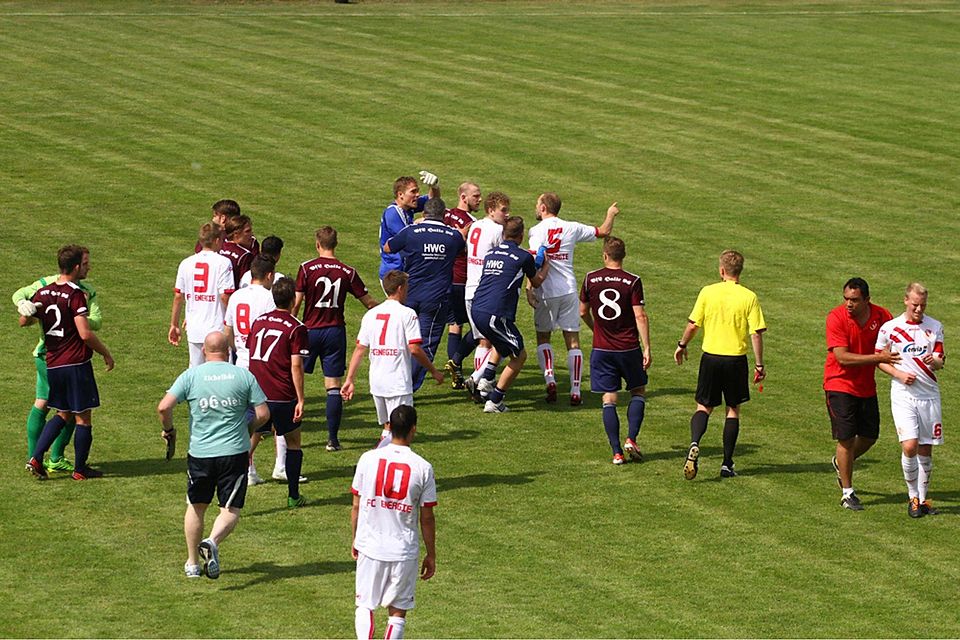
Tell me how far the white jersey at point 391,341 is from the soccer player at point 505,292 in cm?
315

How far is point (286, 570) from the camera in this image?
1326 centimetres

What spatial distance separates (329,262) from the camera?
54.5ft

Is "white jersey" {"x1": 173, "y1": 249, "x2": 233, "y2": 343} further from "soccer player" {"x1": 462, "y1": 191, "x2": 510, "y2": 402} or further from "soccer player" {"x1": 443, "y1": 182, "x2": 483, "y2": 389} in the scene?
"soccer player" {"x1": 443, "y1": 182, "x2": 483, "y2": 389}

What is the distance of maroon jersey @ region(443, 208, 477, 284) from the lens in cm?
1919

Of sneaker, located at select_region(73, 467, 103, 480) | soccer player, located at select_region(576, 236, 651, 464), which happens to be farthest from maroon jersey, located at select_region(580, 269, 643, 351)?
sneaker, located at select_region(73, 467, 103, 480)

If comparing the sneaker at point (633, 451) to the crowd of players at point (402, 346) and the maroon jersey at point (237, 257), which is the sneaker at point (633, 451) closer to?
the crowd of players at point (402, 346)

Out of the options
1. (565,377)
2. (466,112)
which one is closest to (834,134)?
(466,112)

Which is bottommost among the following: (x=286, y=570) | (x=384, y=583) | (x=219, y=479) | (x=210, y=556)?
(x=286, y=570)

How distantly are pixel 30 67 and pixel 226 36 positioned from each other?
5.96 metres

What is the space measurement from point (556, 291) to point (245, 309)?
478 centimetres

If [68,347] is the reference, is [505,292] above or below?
above

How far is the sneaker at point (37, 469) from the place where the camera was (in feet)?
50.8

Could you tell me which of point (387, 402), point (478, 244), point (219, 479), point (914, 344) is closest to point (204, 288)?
point (387, 402)

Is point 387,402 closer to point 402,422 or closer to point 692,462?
point 692,462
